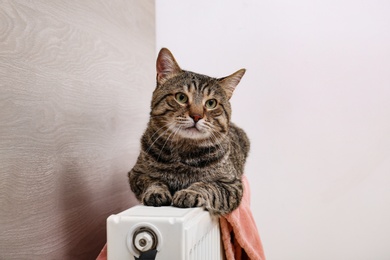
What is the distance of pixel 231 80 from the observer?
1211 millimetres

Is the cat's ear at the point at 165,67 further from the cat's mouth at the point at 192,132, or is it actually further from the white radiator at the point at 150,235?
the white radiator at the point at 150,235

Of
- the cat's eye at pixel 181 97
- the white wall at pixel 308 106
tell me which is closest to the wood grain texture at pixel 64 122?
the cat's eye at pixel 181 97

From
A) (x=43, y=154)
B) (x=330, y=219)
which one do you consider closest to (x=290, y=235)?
(x=330, y=219)

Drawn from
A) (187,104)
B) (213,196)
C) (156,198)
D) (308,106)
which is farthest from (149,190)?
(308,106)

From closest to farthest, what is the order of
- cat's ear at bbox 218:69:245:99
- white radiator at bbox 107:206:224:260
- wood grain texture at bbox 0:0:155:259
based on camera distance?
white radiator at bbox 107:206:224:260 → wood grain texture at bbox 0:0:155:259 → cat's ear at bbox 218:69:245:99

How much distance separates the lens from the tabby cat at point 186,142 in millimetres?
1048

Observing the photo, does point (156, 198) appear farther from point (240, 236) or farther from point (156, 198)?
point (240, 236)

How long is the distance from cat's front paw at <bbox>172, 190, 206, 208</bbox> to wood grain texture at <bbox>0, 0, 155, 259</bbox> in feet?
1.01

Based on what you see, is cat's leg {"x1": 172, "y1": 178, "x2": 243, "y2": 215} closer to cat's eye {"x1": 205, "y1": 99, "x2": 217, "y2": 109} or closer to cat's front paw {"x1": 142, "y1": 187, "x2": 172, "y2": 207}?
cat's front paw {"x1": 142, "y1": 187, "x2": 172, "y2": 207}

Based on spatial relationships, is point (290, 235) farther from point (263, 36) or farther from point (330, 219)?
point (263, 36)

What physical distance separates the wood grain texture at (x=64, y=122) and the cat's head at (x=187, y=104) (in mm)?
218

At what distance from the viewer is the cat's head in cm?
106

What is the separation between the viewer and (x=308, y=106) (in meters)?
1.86

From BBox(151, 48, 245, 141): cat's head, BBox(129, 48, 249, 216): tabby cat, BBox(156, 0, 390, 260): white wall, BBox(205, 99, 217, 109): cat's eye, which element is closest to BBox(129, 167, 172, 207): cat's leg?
BBox(129, 48, 249, 216): tabby cat
